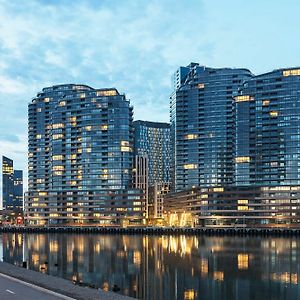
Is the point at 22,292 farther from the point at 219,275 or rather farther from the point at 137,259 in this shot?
the point at 137,259

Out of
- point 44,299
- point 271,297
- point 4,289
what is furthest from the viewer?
point 271,297

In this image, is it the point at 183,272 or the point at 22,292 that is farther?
the point at 183,272

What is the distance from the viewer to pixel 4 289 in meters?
46.1

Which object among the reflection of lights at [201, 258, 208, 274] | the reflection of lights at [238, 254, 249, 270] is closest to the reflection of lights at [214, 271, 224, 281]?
the reflection of lights at [201, 258, 208, 274]

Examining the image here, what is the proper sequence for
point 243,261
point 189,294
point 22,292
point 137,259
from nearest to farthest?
point 22,292, point 189,294, point 243,261, point 137,259

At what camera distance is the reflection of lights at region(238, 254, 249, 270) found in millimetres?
96287

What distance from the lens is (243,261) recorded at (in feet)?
351

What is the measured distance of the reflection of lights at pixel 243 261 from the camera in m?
96.3

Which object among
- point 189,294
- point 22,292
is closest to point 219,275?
point 189,294

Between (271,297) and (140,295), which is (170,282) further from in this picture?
(271,297)

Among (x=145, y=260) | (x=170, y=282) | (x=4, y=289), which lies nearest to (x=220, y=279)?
(x=170, y=282)

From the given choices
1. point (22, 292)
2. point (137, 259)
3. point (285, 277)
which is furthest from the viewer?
point (137, 259)

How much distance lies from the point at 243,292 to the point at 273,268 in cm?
2736

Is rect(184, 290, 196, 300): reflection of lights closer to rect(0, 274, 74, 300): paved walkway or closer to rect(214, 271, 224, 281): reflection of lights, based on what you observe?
rect(214, 271, 224, 281): reflection of lights
